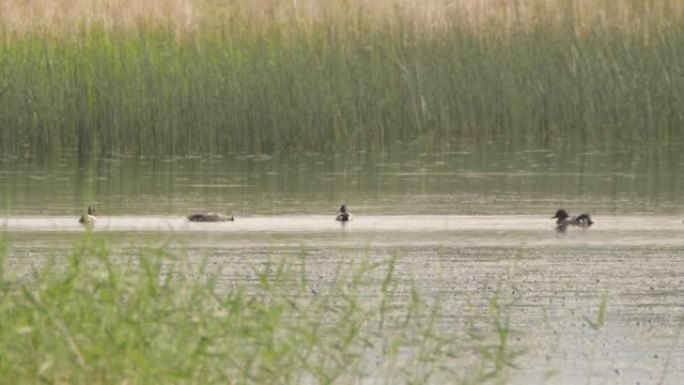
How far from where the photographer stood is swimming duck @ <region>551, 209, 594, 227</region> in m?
15.4

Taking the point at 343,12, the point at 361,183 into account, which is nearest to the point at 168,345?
the point at 361,183

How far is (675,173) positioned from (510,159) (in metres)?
2.21

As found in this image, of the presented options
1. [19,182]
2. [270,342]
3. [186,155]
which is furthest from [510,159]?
[270,342]

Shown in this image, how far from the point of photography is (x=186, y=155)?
2212 cm

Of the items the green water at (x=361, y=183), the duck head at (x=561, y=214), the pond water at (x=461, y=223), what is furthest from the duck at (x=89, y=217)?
the duck head at (x=561, y=214)

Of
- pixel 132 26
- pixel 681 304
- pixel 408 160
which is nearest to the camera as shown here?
pixel 681 304

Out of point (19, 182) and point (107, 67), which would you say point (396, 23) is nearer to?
point (107, 67)

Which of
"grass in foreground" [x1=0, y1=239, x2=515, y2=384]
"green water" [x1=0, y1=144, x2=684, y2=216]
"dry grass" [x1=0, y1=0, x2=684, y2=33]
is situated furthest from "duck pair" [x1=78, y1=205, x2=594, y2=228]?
"dry grass" [x1=0, y1=0, x2=684, y2=33]

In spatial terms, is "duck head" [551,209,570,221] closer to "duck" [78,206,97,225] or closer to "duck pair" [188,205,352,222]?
"duck pair" [188,205,352,222]

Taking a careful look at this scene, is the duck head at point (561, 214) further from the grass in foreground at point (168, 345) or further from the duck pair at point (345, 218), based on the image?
the grass in foreground at point (168, 345)

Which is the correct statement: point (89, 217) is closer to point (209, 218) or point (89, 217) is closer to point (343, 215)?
point (209, 218)

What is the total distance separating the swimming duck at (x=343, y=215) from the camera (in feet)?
51.5

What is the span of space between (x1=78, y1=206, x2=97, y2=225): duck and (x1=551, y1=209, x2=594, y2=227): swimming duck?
3.47m

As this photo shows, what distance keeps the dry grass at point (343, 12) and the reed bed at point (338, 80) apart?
0.05 meters
